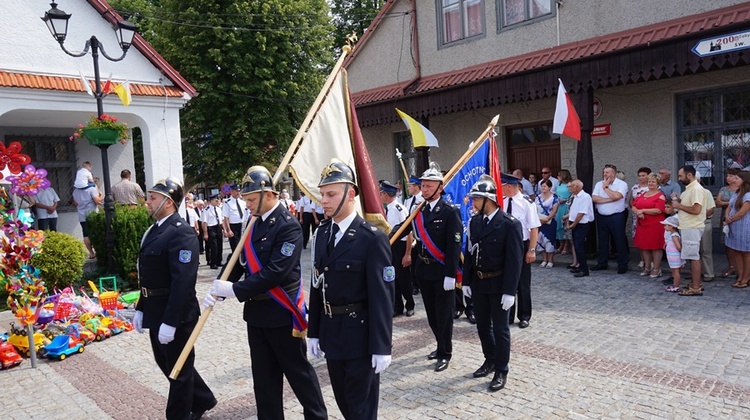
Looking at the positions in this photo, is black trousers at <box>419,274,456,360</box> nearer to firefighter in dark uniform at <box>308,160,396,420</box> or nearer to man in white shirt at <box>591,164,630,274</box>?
firefighter in dark uniform at <box>308,160,396,420</box>

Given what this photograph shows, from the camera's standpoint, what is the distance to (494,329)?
17.4 ft

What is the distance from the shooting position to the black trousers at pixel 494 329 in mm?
5162

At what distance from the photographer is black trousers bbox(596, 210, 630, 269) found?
398 inches

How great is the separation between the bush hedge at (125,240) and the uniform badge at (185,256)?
21.3ft

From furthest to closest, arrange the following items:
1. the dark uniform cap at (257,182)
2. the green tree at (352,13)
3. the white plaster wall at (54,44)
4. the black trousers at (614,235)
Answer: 1. the green tree at (352,13)
2. the white plaster wall at (54,44)
3. the black trousers at (614,235)
4. the dark uniform cap at (257,182)

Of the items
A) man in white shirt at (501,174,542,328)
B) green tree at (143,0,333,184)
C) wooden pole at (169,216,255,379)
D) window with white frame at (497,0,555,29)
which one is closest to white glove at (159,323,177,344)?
wooden pole at (169,216,255,379)

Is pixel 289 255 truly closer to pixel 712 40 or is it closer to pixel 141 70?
pixel 712 40

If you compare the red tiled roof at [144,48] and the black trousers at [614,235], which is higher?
the red tiled roof at [144,48]

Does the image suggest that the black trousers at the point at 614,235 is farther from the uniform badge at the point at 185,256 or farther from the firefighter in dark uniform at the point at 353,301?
the uniform badge at the point at 185,256

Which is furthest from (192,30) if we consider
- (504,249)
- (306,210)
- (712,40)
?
(504,249)

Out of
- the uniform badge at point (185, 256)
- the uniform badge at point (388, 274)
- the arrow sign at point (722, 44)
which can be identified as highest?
the arrow sign at point (722, 44)

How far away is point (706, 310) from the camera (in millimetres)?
7352

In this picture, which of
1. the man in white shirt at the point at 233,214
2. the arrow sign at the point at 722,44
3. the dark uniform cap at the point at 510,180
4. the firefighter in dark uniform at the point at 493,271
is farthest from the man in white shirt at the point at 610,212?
the man in white shirt at the point at 233,214

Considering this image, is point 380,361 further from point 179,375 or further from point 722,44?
point 722,44
